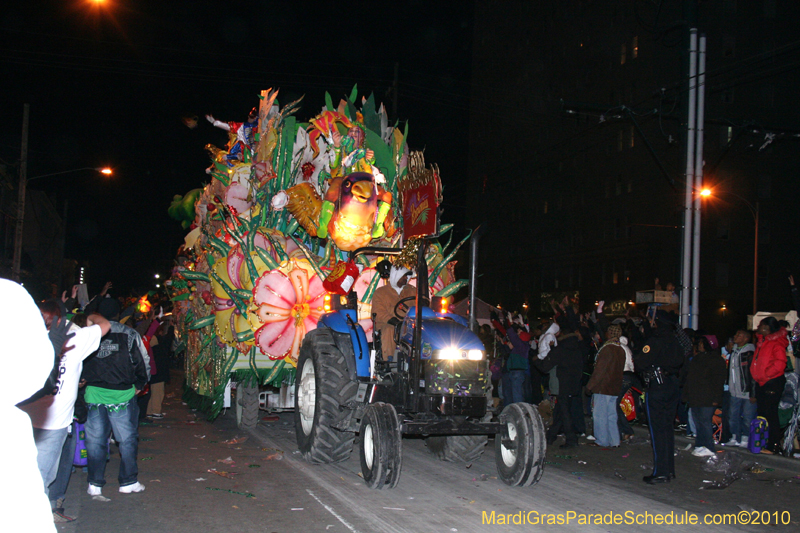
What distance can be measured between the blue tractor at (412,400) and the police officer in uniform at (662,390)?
5.78 feet

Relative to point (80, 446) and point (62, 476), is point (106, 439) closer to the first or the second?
point (62, 476)

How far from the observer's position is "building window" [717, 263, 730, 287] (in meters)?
38.1

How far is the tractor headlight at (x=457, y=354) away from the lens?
6.40 m

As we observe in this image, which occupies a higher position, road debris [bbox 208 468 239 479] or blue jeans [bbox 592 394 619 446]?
blue jeans [bbox 592 394 619 446]

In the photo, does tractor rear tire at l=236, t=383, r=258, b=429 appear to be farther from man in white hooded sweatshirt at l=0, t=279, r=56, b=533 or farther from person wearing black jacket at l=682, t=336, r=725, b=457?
man in white hooded sweatshirt at l=0, t=279, r=56, b=533

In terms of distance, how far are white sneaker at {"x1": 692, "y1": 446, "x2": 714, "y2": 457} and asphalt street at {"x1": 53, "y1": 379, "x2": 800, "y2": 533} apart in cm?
12

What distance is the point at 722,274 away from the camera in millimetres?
38156

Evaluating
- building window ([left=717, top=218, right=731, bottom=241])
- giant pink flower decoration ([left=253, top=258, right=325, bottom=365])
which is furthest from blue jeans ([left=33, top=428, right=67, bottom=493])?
building window ([left=717, top=218, right=731, bottom=241])

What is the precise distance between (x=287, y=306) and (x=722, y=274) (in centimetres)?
3522

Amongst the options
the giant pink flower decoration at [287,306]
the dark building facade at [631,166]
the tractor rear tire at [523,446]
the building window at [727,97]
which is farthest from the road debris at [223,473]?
the building window at [727,97]

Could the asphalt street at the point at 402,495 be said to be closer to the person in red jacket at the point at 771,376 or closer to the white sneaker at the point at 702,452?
the white sneaker at the point at 702,452

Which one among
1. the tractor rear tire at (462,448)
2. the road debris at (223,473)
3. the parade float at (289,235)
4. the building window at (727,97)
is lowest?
the road debris at (223,473)

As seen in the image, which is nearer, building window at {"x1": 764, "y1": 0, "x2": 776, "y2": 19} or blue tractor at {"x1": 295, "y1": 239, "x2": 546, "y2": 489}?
blue tractor at {"x1": 295, "y1": 239, "x2": 546, "y2": 489}

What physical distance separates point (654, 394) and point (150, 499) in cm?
518
